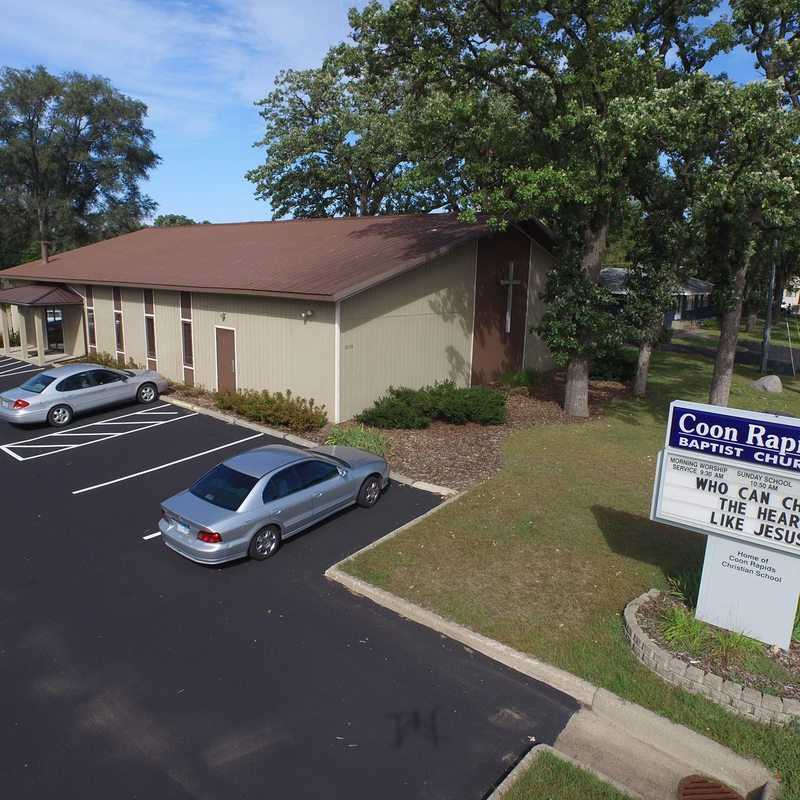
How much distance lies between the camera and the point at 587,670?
667 centimetres

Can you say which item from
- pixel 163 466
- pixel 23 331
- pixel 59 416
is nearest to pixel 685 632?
pixel 163 466

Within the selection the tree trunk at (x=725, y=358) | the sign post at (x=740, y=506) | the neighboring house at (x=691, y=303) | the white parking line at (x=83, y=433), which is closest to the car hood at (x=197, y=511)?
the sign post at (x=740, y=506)

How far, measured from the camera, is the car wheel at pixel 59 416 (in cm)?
1598

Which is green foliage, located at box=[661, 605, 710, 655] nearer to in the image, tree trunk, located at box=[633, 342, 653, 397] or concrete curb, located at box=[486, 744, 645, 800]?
concrete curb, located at box=[486, 744, 645, 800]

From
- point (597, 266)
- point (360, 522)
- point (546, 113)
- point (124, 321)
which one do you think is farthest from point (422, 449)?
point (124, 321)

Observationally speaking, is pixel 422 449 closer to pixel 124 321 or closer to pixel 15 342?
pixel 124 321

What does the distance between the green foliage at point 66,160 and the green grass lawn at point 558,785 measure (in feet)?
180

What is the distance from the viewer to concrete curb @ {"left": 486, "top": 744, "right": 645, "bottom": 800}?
205 inches

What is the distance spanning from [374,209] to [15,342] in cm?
2024

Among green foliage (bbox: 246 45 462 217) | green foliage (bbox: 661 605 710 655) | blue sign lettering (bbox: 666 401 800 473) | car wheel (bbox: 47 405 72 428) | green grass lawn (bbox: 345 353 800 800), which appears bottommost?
green grass lawn (bbox: 345 353 800 800)

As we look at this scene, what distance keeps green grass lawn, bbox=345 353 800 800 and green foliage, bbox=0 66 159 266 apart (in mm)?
49906

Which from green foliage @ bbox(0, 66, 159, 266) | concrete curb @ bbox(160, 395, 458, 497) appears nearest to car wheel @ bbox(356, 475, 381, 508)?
concrete curb @ bbox(160, 395, 458, 497)

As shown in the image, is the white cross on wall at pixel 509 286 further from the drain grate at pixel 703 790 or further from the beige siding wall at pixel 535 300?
the drain grate at pixel 703 790

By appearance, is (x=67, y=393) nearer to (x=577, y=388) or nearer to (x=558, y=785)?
(x=577, y=388)
